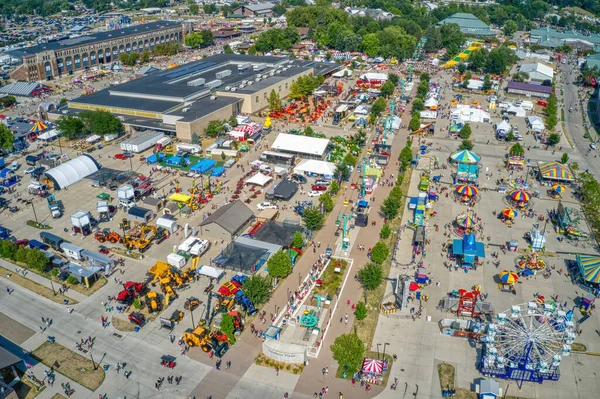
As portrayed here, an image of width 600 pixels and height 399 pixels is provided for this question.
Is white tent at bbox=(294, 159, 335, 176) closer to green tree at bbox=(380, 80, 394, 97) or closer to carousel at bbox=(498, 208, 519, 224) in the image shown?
carousel at bbox=(498, 208, 519, 224)

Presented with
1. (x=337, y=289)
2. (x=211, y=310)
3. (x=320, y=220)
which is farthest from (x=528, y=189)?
(x=211, y=310)

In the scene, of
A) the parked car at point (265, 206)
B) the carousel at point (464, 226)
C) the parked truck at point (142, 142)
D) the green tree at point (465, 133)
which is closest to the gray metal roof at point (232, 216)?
the parked car at point (265, 206)

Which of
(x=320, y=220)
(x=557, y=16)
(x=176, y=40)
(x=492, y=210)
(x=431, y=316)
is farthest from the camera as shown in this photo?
(x=557, y=16)

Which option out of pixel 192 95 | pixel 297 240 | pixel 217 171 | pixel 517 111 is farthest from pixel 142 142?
pixel 517 111

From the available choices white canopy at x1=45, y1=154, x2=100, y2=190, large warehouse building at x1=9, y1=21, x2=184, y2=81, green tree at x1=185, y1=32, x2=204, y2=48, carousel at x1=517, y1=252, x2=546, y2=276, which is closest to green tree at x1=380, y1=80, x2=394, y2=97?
white canopy at x1=45, y1=154, x2=100, y2=190

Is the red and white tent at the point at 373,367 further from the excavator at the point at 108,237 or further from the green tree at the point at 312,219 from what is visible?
the excavator at the point at 108,237

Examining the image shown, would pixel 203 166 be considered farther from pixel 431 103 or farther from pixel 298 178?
pixel 431 103

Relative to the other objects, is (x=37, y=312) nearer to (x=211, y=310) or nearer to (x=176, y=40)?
(x=211, y=310)
